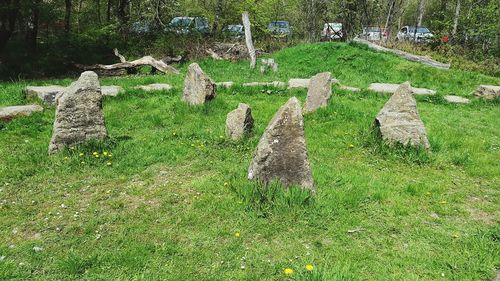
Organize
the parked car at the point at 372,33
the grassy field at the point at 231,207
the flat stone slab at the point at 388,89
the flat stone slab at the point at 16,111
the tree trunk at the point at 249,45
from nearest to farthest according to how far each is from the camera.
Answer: the grassy field at the point at 231,207 < the flat stone slab at the point at 16,111 < the flat stone slab at the point at 388,89 < the tree trunk at the point at 249,45 < the parked car at the point at 372,33

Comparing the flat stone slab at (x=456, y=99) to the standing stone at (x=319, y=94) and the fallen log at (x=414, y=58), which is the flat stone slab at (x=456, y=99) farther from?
the standing stone at (x=319, y=94)

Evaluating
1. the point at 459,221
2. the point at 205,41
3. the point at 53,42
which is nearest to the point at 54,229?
the point at 459,221

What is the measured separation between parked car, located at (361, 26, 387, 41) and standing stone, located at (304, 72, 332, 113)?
53.8ft

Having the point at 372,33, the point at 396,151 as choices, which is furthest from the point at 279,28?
the point at 396,151

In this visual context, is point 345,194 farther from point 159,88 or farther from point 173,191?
point 159,88

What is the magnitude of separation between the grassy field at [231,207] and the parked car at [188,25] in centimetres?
1573

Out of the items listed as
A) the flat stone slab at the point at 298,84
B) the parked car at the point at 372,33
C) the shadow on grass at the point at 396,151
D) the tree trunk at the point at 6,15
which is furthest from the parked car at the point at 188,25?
the shadow on grass at the point at 396,151

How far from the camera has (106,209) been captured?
18.9 feet

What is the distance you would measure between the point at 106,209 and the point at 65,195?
2.92 ft

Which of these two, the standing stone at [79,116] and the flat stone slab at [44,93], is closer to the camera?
the standing stone at [79,116]

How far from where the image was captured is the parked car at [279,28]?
3123 centimetres

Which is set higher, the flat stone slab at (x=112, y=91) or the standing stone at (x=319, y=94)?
the standing stone at (x=319, y=94)

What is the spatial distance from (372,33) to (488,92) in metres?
14.7

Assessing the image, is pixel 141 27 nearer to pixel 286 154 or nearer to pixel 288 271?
pixel 286 154
